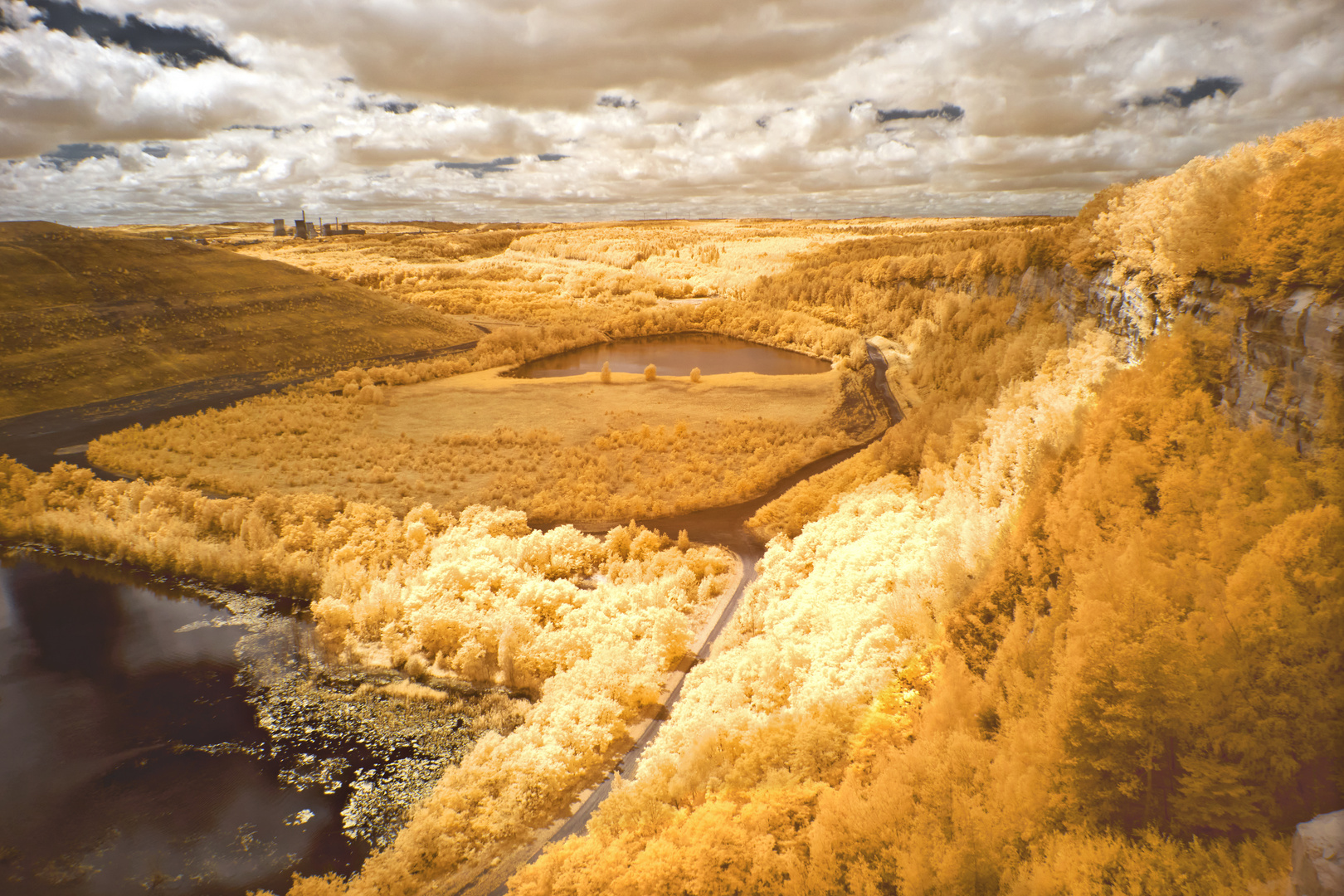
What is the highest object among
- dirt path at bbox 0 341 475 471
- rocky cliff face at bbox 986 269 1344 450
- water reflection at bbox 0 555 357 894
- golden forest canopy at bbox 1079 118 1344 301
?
golden forest canopy at bbox 1079 118 1344 301

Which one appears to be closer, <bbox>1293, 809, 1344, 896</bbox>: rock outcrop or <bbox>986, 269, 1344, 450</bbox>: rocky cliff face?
<bbox>1293, 809, 1344, 896</bbox>: rock outcrop

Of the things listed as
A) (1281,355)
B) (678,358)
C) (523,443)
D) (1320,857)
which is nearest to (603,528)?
(523,443)

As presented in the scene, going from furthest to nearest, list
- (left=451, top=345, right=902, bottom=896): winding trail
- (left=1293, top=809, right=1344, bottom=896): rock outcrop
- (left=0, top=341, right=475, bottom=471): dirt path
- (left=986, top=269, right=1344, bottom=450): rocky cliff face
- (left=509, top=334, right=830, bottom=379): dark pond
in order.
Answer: (left=509, top=334, right=830, bottom=379): dark pond < (left=0, top=341, right=475, bottom=471): dirt path < (left=451, top=345, right=902, bottom=896): winding trail < (left=986, top=269, right=1344, bottom=450): rocky cliff face < (left=1293, top=809, right=1344, bottom=896): rock outcrop

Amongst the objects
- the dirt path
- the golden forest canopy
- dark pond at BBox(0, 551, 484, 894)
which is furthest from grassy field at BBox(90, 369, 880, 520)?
the golden forest canopy

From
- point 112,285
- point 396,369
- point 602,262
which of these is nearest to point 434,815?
point 396,369

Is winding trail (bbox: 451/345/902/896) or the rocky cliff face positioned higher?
the rocky cliff face

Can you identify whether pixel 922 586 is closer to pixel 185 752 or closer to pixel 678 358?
pixel 185 752

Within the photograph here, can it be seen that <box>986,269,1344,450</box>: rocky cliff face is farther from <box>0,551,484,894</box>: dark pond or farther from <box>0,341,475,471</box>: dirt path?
<box>0,341,475,471</box>: dirt path

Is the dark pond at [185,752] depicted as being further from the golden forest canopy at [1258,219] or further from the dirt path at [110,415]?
the golden forest canopy at [1258,219]
